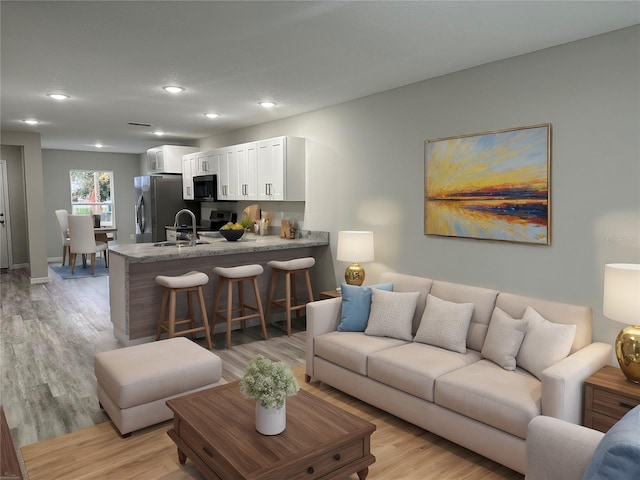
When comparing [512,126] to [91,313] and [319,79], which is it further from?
[91,313]

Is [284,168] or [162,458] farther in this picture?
[284,168]

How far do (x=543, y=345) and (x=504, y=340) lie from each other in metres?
0.24

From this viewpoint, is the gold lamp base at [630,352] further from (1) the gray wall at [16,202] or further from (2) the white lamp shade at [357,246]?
(1) the gray wall at [16,202]

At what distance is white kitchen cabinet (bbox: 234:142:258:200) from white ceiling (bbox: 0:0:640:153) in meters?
1.08

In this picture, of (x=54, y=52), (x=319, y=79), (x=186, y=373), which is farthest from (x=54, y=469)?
(x=319, y=79)

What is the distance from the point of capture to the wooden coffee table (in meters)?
2.02

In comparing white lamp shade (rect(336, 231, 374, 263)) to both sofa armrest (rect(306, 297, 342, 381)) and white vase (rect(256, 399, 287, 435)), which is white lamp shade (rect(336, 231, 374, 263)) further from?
white vase (rect(256, 399, 287, 435))

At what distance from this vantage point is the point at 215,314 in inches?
187

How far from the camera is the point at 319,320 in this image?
3.67m

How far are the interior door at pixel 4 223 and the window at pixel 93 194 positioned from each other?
169 centimetres

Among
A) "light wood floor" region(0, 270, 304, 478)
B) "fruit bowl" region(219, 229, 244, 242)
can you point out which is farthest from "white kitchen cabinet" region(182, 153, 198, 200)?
"fruit bowl" region(219, 229, 244, 242)

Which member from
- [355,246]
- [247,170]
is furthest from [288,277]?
[247,170]

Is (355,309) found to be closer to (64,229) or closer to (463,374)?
(463,374)

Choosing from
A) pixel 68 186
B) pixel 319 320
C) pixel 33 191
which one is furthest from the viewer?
pixel 68 186
